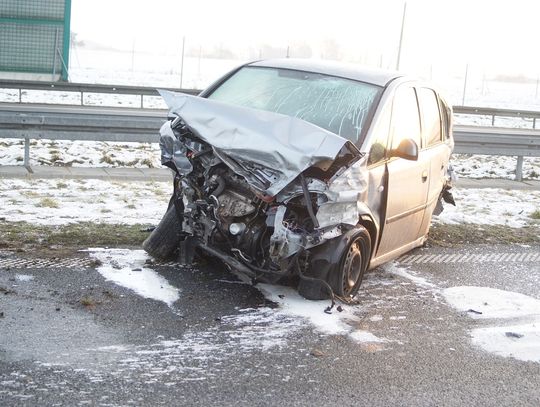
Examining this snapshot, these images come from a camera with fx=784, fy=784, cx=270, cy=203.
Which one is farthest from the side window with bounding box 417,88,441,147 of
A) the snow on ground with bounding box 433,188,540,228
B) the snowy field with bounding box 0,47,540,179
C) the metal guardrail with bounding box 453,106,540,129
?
the metal guardrail with bounding box 453,106,540,129

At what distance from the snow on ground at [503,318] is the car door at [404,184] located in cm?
67

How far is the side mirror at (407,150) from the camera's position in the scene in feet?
20.3

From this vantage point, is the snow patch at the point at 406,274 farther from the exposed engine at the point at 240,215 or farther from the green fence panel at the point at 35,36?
the green fence panel at the point at 35,36

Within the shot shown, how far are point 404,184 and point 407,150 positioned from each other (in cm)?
51

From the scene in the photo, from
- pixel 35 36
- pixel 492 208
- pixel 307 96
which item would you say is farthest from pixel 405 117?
pixel 35 36

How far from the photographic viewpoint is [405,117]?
677cm

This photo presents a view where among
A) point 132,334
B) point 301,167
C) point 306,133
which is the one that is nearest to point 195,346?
point 132,334

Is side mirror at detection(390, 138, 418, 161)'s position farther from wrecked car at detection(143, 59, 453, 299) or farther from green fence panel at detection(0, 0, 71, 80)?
green fence panel at detection(0, 0, 71, 80)

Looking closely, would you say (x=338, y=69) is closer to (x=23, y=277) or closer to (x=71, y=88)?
(x=23, y=277)

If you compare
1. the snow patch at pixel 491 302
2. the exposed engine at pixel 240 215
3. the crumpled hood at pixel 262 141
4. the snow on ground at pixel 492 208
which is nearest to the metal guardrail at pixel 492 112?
the snow on ground at pixel 492 208

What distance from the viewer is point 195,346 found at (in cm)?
482

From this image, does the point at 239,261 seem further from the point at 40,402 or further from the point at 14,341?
the point at 40,402

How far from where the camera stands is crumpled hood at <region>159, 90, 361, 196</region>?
548 centimetres

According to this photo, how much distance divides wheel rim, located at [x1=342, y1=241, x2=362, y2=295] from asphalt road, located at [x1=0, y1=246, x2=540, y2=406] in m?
0.15
